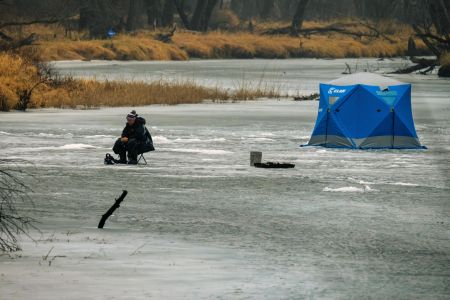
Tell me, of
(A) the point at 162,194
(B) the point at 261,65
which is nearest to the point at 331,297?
(A) the point at 162,194

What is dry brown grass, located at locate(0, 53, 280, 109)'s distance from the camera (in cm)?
3697

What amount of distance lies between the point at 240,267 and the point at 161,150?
1227 cm

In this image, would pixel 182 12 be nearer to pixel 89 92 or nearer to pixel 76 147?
pixel 89 92

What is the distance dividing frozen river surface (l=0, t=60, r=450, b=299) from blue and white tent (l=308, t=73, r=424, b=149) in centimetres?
68

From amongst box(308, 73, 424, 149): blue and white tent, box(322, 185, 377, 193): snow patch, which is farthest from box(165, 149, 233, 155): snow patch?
box(322, 185, 377, 193): snow patch

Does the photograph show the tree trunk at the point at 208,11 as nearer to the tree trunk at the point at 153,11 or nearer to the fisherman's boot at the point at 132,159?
the tree trunk at the point at 153,11

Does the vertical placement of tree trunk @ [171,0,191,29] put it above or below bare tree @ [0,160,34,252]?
above

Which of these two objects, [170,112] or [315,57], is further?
[315,57]

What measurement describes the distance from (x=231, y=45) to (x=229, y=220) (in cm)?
7561

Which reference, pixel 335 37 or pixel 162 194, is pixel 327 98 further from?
pixel 335 37

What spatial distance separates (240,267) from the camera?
11.9 meters

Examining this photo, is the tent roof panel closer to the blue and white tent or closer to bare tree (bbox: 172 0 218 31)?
the blue and white tent

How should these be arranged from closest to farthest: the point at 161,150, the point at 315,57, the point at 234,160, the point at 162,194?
the point at 162,194 < the point at 234,160 < the point at 161,150 < the point at 315,57

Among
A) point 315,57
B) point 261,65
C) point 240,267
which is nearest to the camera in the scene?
point 240,267
